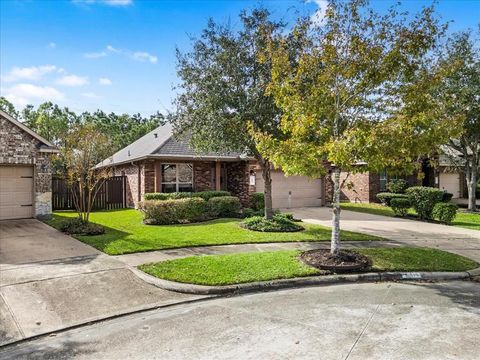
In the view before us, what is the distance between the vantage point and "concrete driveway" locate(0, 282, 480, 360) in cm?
429

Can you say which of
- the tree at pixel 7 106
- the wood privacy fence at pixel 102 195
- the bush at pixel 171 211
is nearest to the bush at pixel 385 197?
the bush at pixel 171 211

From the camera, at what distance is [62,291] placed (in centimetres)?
639

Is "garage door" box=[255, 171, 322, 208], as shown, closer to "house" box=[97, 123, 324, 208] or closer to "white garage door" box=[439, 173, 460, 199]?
"house" box=[97, 123, 324, 208]

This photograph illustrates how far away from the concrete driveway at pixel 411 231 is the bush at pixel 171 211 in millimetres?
4921

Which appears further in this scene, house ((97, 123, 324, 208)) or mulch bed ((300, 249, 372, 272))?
house ((97, 123, 324, 208))

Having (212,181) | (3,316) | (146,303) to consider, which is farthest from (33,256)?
(212,181)

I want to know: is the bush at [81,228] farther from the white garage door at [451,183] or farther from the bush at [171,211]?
the white garage door at [451,183]

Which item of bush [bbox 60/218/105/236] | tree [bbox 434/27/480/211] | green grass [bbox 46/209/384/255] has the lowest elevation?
green grass [bbox 46/209/384/255]

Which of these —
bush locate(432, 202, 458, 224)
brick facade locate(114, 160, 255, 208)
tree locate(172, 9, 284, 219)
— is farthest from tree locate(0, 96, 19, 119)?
bush locate(432, 202, 458, 224)

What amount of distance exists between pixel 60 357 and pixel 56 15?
9.25 metres

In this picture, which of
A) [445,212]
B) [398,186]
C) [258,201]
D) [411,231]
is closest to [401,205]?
[445,212]

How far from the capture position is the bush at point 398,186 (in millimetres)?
23297

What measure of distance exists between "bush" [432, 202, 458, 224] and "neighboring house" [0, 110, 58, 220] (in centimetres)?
1627

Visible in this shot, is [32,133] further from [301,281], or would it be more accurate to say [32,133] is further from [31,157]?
[301,281]
